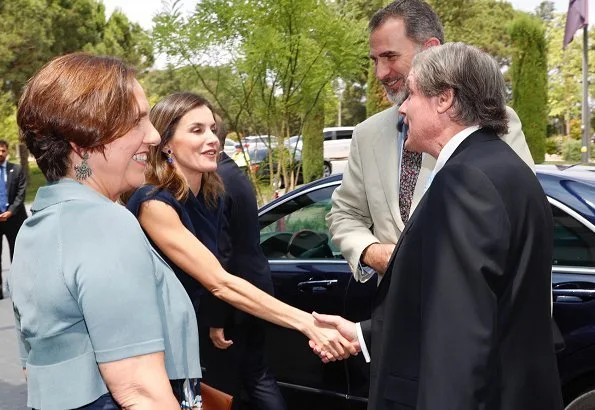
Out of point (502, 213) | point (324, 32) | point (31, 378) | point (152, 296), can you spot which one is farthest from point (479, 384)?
point (324, 32)

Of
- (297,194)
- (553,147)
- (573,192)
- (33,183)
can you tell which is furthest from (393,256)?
(553,147)

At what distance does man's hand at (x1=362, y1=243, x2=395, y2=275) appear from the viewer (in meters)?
2.78

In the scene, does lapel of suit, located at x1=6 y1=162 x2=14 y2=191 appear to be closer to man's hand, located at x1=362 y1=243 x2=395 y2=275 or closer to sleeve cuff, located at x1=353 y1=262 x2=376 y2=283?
sleeve cuff, located at x1=353 y1=262 x2=376 y2=283

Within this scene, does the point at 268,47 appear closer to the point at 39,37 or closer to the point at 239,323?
the point at 239,323

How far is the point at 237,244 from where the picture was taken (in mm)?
3195

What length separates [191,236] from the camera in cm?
279

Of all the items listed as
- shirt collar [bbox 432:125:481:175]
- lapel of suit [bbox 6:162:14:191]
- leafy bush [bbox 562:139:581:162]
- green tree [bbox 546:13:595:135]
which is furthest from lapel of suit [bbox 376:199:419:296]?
green tree [bbox 546:13:595:135]

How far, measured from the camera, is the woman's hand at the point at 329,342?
296 cm

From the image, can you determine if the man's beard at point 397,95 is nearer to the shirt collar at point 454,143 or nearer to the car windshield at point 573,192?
the shirt collar at point 454,143

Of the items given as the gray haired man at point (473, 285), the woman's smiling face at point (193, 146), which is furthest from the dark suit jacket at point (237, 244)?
the gray haired man at point (473, 285)

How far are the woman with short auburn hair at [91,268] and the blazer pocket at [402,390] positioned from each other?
524mm

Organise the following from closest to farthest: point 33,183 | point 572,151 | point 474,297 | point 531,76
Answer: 1. point 474,297
2. point 531,76
3. point 572,151
4. point 33,183

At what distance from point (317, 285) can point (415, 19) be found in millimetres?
1694

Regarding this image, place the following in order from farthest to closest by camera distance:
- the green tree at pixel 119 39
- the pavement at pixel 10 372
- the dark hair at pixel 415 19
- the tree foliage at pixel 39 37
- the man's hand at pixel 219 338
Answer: the green tree at pixel 119 39, the tree foliage at pixel 39 37, the pavement at pixel 10 372, the man's hand at pixel 219 338, the dark hair at pixel 415 19
